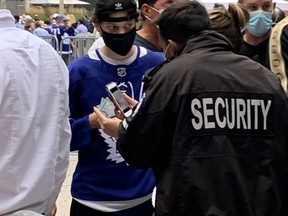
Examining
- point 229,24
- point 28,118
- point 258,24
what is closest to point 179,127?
point 28,118

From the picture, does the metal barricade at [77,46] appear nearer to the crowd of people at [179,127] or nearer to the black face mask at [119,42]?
the black face mask at [119,42]

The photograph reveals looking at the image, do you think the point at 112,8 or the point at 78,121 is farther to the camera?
the point at 112,8

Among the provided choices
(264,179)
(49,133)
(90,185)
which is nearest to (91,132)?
(90,185)


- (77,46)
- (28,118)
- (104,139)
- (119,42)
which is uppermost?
(28,118)

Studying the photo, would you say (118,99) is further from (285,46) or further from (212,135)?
(285,46)

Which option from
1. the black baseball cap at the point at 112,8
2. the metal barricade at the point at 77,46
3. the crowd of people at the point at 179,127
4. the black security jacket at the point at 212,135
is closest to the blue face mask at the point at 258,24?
the black baseball cap at the point at 112,8

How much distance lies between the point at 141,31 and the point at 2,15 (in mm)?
1744

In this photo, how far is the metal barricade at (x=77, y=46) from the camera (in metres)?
12.6

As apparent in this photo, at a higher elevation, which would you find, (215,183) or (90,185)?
(215,183)

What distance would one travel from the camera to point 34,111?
261 centimetres

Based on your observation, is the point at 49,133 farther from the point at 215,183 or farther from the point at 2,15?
the point at 215,183

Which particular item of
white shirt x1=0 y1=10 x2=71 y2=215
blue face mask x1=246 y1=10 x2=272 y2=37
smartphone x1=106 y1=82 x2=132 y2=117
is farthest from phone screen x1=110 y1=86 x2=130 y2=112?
blue face mask x1=246 y1=10 x2=272 y2=37

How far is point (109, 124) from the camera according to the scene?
3260 millimetres

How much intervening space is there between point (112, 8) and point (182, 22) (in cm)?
85
